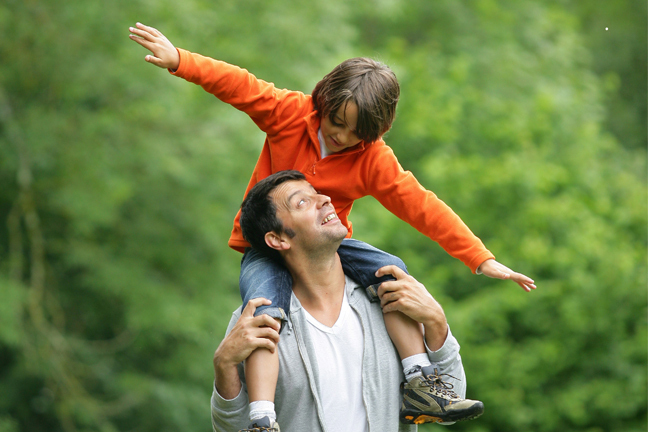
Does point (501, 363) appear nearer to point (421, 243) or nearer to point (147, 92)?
point (421, 243)

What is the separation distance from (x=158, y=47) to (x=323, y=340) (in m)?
1.04

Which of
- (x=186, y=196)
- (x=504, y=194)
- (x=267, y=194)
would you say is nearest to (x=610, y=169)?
(x=504, y=194)

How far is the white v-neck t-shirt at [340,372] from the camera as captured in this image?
7.15ft

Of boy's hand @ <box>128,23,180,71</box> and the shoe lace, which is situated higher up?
boy's hand @ <box>128,23,180,71</box>

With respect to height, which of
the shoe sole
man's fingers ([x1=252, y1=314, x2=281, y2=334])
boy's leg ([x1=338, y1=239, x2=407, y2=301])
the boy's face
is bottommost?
the shoe sole

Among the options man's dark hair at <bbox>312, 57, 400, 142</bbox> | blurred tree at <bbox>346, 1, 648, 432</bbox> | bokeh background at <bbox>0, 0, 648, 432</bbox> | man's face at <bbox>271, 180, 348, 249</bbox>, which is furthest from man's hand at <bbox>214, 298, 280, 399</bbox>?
blurred tree at <bbox>346, 1, 648, 432</bbox>

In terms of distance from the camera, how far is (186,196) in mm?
6922

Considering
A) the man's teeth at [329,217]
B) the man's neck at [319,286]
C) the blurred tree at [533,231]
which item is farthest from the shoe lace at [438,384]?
the blurred tree at [533,231]

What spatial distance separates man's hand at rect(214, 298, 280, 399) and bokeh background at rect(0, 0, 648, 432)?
13.9ft

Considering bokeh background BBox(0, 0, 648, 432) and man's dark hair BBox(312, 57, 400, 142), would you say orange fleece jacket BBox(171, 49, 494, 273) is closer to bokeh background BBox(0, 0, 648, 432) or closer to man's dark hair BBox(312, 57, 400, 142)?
man's dark hair BBox(312, 57, 400, 142)

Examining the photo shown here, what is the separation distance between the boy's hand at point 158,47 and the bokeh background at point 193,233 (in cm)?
395

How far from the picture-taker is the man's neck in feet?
7.52

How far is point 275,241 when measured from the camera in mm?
2312

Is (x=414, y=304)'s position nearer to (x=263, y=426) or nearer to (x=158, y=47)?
(x=263, y=426)
